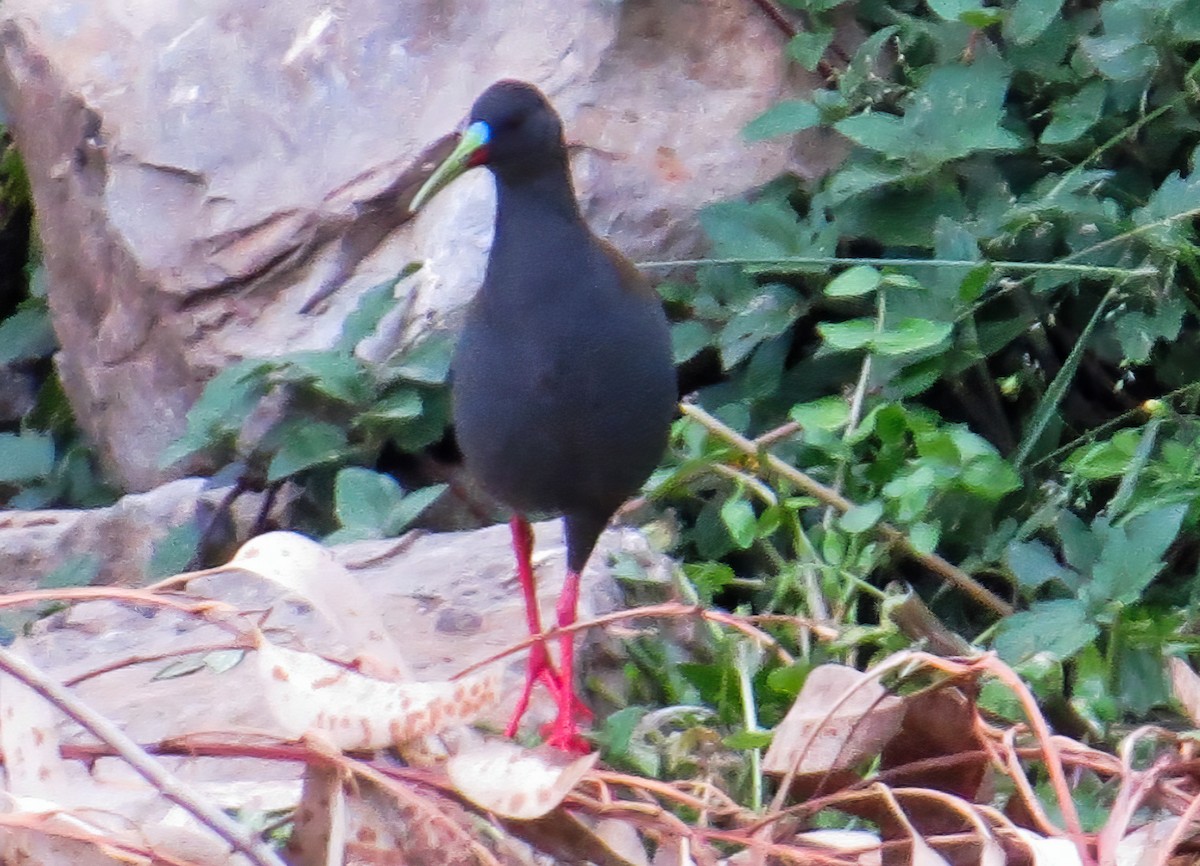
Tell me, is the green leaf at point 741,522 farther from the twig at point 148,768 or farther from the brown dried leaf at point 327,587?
the twig at point 148,768

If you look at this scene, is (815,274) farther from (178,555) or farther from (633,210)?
(178,555)

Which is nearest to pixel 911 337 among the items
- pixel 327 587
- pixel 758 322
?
pixel 758 322

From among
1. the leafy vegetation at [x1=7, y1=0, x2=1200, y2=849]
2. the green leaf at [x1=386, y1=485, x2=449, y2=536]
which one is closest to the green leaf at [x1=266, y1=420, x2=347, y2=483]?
the leafy vegetation at [x1=7, y1=0, x2=1200, y2=849]

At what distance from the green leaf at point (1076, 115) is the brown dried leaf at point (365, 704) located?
2114 millimetres

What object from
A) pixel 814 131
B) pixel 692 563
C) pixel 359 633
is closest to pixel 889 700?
pixel 359 633

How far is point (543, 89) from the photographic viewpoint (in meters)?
3.08

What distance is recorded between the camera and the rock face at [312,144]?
3047 mm

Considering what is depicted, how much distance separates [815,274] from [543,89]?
635 mm

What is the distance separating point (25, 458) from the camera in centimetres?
346

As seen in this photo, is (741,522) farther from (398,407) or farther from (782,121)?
(782,121)

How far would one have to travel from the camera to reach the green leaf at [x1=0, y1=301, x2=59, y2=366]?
3.82 meters

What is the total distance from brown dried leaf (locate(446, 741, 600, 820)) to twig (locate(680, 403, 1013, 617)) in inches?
58.5

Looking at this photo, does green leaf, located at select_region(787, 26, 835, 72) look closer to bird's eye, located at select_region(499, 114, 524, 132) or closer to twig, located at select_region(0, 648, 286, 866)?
bird's eye, located at select_region(499, 114, 524, 132)

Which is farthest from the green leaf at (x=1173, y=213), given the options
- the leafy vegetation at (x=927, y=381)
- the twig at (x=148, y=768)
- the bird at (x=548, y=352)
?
the twig at (x=148, y=768)
